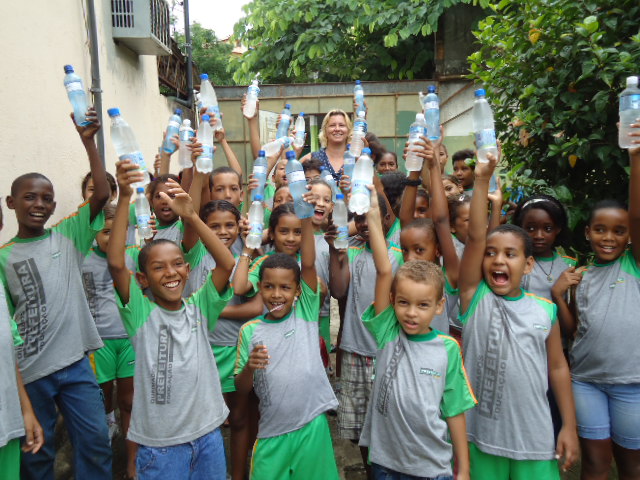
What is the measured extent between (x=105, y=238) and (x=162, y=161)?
2.95 ft

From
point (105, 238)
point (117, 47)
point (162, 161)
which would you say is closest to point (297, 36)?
point (117, 47)

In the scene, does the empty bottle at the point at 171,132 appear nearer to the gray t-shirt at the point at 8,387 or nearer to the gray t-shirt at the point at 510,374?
the gray t-shirt at the point at 8,387

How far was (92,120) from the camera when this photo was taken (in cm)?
250

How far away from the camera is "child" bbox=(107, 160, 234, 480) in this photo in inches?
85.7

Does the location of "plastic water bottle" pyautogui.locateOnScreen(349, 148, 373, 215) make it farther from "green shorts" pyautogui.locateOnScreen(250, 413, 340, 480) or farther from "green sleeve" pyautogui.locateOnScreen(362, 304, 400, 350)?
"green shorts" pyautogui.locateOnScreen(250, 413, 340, 480)

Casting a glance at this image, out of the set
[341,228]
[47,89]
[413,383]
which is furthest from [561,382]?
[47,89]

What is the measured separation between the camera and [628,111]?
237cm

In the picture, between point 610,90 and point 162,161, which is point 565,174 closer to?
point 610,90

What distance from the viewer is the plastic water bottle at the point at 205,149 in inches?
116

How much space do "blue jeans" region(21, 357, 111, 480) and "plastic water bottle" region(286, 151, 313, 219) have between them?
1.43 metres

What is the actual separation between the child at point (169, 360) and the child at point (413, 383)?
715 millimetres

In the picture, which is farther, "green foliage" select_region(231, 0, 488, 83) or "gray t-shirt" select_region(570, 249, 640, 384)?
"green foliage" select_region(231, 0, 488, 83)

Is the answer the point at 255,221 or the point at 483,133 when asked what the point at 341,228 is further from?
the point at 483,133

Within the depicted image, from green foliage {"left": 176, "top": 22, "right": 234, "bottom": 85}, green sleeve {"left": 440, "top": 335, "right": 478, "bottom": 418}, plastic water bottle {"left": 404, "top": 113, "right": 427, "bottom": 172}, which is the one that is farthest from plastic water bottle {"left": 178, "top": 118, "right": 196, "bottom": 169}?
green foliage {"left": 176, "top": 22, "right": 234, "bottom": 85}
